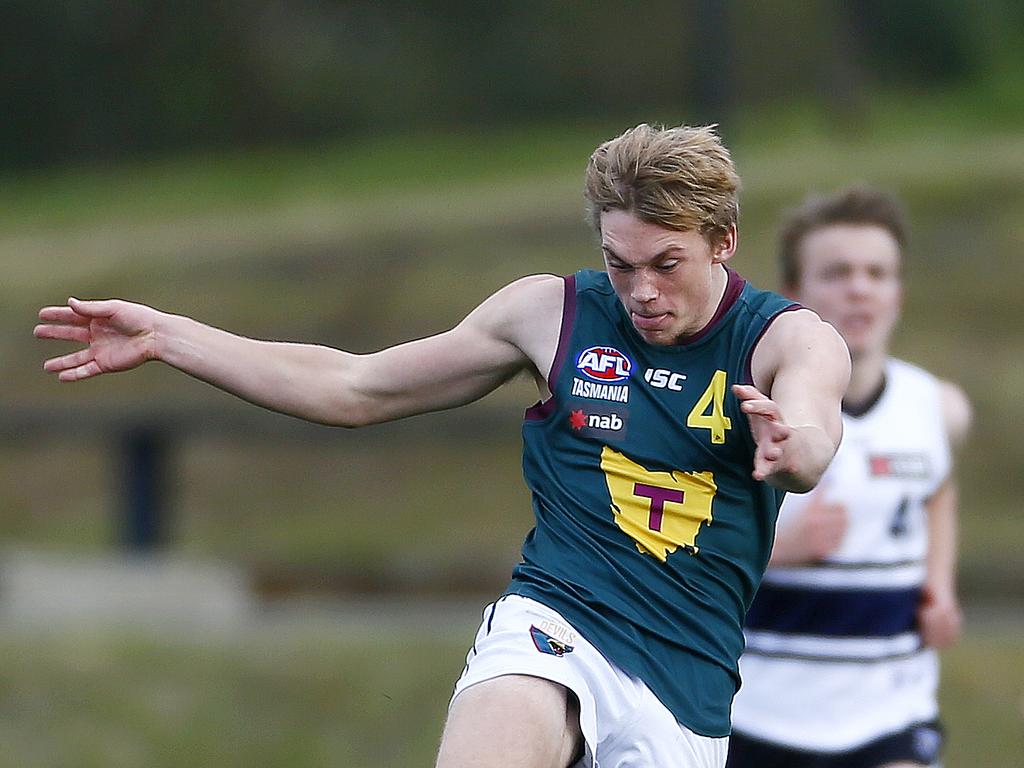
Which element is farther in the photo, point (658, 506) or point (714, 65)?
point (714, 65)

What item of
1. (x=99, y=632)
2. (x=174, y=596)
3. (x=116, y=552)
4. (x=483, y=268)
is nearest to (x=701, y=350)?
(x=99, y=632)

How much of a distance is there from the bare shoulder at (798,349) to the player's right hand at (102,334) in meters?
1.31

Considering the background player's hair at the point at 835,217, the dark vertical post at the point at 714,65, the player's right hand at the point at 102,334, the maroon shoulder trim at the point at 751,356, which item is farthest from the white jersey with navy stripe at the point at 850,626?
the dark vertical post at the point at 714,65

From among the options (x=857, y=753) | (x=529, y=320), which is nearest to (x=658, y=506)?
(x=529, y=320)

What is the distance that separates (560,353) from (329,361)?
1.77 feet

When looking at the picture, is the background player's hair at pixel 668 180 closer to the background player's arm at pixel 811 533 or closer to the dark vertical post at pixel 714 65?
the background player's arm at pixel 811 533

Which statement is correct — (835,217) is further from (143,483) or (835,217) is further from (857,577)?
(143,483)

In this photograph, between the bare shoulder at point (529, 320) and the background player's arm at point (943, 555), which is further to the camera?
the background player's arm at point (943, 555)

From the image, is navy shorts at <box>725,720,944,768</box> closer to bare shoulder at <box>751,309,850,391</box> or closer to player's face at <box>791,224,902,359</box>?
player's face at <box>791,224,902,359</box>

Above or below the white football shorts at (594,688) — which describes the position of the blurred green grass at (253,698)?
below

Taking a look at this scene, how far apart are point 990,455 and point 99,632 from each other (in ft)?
19.1

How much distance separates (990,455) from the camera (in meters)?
11.0

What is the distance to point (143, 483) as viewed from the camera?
899 centimetres

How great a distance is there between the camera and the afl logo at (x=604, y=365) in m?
3.57
